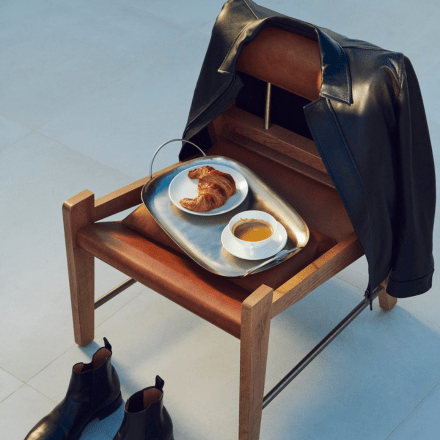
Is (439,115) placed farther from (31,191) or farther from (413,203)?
(31,191)

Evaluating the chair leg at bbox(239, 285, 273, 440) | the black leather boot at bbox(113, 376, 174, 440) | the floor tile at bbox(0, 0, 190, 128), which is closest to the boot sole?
the black leather boot at bbox(113, 376, 174, 440)

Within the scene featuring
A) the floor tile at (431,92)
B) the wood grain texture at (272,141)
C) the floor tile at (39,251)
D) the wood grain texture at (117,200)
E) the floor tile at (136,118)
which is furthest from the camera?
the floor tile at (431,92)

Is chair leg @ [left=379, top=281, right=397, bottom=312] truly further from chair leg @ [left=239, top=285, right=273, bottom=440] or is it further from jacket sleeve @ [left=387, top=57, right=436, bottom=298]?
chair leg @ [left=239, top=285, right=273, bottom=440]

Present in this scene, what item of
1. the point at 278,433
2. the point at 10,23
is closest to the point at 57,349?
the point at 278,433

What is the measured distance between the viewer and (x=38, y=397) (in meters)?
1.78

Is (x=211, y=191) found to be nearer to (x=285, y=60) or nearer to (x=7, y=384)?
(x=285, y=60)

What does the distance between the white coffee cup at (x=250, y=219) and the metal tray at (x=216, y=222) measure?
0.04 m

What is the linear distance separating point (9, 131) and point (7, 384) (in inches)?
52.0

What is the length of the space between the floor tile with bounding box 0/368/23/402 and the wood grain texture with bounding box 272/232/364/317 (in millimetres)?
800

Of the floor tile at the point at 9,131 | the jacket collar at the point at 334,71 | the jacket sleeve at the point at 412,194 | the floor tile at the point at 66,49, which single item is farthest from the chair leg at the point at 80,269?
the floor tile at the point at 66,49

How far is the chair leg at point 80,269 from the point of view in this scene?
1.64 m

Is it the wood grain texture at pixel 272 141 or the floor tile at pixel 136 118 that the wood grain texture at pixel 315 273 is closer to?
the wood grain texture at pixel 272 141

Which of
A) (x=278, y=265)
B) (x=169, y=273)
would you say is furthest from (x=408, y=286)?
(x=169, y=273)

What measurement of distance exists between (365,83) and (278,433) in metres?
0.91
